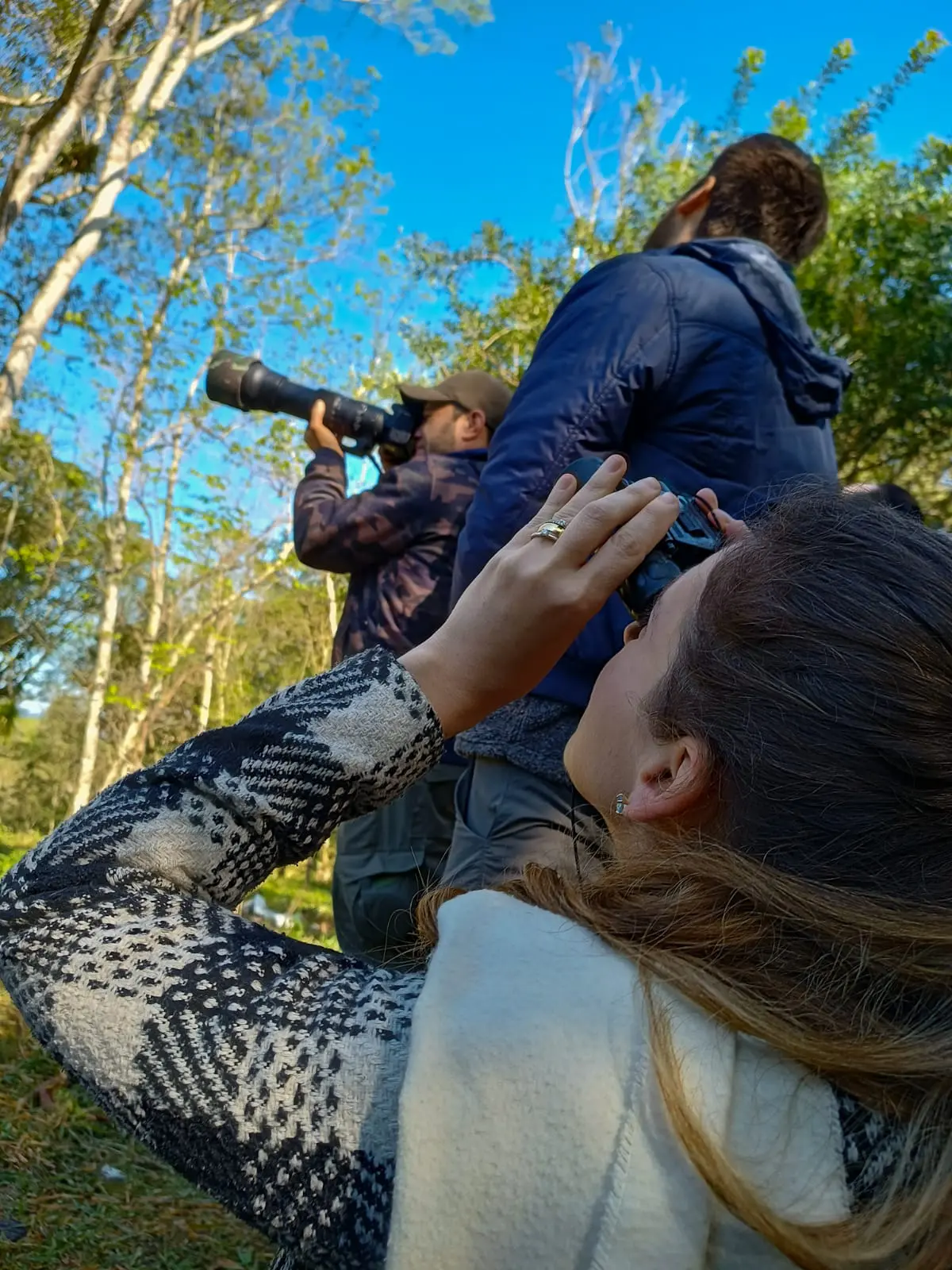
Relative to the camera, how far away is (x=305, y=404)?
3.08 meters

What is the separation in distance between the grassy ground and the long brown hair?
1.82 meters

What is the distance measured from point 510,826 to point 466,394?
1.89m

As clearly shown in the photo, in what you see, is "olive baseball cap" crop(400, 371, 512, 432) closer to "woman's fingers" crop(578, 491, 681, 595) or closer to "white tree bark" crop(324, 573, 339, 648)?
"woman's fingers" crop(578, 491, 681, 595)

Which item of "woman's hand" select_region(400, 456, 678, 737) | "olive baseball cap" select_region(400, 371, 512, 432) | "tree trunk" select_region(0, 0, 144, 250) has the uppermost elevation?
"tree trunk" select_region(0, 0, 144, 250)

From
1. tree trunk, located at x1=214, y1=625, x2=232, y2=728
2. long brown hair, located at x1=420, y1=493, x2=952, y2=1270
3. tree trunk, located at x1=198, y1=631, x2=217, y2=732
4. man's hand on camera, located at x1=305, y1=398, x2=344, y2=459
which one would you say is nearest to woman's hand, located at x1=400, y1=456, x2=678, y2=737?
long brown hair, located at x1=420, y1=493, x2=952, y2=1270

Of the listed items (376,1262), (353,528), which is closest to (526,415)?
(353,528)

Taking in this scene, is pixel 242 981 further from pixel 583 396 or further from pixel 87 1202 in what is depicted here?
pixel 87 1202

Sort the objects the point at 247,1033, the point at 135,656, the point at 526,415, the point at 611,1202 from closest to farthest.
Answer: the point at 611,1202
the point at 247,1033
the point at 526,415
the point at 135,656

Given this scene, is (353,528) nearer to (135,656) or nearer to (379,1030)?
(379,1030)

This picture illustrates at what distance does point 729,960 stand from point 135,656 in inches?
485

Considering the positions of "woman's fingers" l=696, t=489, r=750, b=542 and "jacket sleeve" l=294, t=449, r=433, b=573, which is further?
"jacket sleeve" l=294, t=449, r=433, b=573

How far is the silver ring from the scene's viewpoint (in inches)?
45.2

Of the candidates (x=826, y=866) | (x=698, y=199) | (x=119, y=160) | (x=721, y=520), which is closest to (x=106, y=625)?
(x=119, y=160)

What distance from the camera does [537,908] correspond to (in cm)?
80
